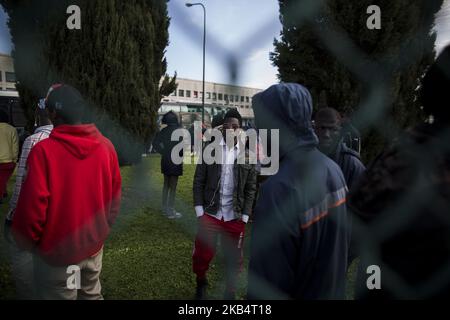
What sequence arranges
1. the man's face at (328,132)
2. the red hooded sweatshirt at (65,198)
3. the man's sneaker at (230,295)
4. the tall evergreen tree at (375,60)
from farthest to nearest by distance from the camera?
the man's sneaker at (230,295) → the man's face at (328,132) → the tall evergreen tree at (375,60) → the red hooded sweatshirt at (65,198)

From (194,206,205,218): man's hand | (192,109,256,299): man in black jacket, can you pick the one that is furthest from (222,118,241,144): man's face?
(194,206,205,218): man's hand

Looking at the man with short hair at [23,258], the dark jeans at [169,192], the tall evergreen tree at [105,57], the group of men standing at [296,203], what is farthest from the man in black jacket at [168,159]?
the man with short hair at [23,258]

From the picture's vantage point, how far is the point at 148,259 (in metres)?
3.87

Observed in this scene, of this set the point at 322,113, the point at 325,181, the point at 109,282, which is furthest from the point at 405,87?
the point at 109,282

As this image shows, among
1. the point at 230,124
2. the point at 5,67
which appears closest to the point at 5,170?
the point at 230,124

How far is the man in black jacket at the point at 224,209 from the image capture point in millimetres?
2986

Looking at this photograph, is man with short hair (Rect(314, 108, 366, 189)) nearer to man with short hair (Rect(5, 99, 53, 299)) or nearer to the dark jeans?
man with short hair (Rect(5, 99, 53, 299))

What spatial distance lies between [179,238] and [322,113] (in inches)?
106

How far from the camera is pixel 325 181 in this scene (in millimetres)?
1306

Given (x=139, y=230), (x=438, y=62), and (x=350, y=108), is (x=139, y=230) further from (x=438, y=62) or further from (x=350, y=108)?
(x=438, y=62)

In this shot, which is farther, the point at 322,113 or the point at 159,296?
the point at 159,296

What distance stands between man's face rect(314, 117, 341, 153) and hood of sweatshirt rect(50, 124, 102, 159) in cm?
172

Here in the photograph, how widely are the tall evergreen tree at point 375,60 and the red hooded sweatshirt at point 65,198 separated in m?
1.27

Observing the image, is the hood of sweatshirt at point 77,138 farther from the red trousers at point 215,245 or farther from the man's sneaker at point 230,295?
the man's sneaker at point 230,295
